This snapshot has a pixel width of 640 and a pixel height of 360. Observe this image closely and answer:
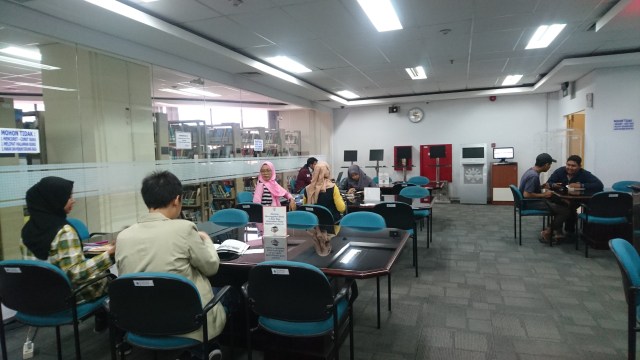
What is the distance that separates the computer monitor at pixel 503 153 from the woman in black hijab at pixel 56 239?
9613 millimetres

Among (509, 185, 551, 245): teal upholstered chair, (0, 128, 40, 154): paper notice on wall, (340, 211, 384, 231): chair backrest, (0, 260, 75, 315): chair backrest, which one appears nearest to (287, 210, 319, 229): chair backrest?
(340, 211, 384, 231): chair backrest

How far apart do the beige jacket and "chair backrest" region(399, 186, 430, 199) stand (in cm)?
448

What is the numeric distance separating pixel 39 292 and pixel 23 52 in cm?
267

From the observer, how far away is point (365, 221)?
3.48 m

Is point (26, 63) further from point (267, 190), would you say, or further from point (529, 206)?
point (529, 206)

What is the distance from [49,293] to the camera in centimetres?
216

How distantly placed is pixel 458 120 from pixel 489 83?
1752 mm

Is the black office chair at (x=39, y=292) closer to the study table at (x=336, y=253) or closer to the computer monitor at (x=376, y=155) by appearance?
the study table at (x=336, y=253)

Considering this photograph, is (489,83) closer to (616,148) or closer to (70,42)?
(616,148)

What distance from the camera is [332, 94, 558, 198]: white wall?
9.69 m

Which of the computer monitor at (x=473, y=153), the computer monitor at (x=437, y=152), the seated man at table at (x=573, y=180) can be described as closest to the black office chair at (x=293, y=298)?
the seated man at table at (x=573, y=180)

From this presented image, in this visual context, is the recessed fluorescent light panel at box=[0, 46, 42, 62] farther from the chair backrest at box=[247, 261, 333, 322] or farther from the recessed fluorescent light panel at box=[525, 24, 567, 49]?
the recessed fluorescent light panel at box=[525, 24, 567, 49]

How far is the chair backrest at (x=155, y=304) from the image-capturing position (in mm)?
1759

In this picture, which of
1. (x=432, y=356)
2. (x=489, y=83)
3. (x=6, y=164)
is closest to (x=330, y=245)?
(x=432, y=356)
